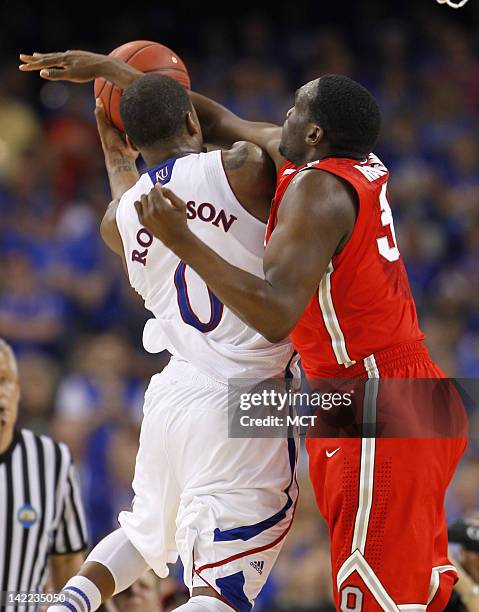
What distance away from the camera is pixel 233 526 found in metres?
3.66

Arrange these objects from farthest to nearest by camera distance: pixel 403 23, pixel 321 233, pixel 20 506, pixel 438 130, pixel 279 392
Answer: pixel 403 23, pixel 438 130, pixel 20 506, pixel 279 392, pixel 321 233

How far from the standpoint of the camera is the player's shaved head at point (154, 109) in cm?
389

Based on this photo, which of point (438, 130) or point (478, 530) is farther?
point (438, 130)

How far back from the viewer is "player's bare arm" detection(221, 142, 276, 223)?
148 inches

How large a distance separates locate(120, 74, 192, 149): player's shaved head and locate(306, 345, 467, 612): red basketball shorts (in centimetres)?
116

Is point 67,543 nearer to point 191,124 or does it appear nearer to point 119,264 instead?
point 191,124

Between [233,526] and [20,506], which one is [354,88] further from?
[20,506]

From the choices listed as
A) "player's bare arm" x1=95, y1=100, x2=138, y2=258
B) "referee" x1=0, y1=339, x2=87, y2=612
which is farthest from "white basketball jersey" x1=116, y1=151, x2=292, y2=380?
"referee" x1=0, y1=339, x2=87, y2=612

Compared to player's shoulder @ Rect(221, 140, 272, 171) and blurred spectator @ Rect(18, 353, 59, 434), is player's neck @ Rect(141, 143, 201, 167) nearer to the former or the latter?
player's shoulder @ Rect(221, 140, 272, 171)

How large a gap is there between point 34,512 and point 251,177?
1.95 meters

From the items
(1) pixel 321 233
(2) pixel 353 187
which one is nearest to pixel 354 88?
(2) pixel 353 187

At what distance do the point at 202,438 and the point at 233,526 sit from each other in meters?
0.33

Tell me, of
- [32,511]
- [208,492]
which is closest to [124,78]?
[208,492]

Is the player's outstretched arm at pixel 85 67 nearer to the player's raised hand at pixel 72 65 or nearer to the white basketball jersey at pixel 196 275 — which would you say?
the player's raised hand at pixel 72 65
